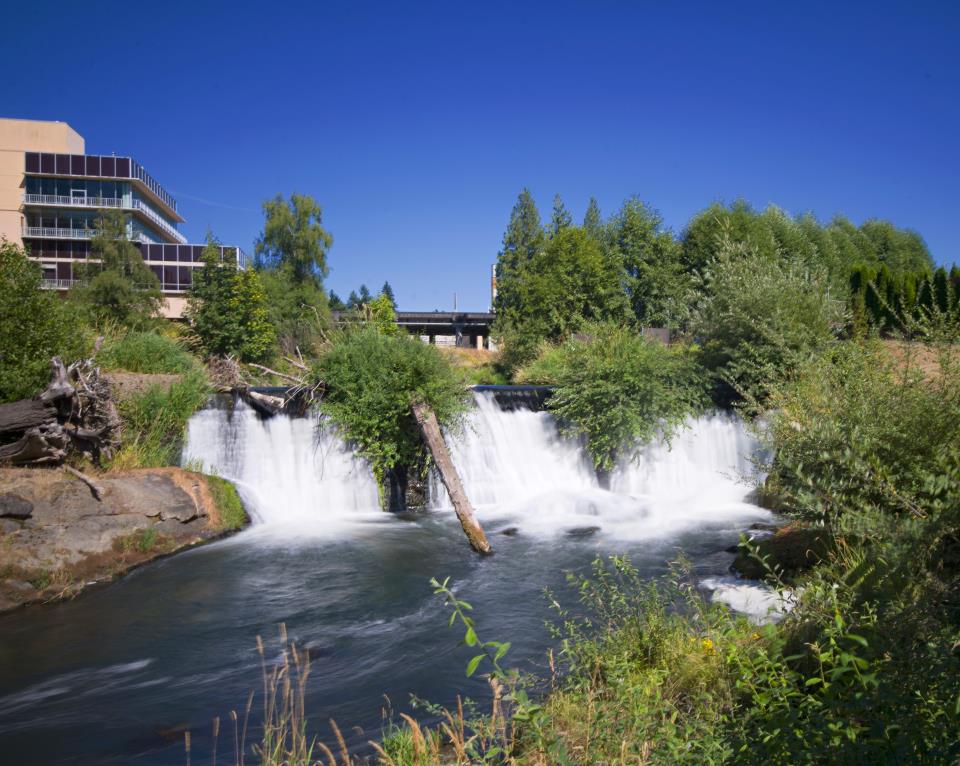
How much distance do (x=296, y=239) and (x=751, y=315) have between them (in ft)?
114

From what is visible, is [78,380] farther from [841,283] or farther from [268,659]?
[841,283]

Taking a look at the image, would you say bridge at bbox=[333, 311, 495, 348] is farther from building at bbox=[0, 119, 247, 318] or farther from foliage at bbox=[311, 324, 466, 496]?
foliage at bbox=[311, 324, 466, 496]

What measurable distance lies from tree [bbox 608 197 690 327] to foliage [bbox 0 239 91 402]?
27102 millimetres

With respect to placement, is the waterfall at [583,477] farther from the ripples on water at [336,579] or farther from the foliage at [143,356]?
the foliage at [143,356]

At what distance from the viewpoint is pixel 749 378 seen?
17.1 meters

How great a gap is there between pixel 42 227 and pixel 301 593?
2218 inches

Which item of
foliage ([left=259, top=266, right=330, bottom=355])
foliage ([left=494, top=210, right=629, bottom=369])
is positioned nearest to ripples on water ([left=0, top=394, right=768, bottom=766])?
foliage ([left=259, top=266, right=330, bottom=355])

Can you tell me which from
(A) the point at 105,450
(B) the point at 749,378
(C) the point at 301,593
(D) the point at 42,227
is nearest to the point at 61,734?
(C) the point at 301,593

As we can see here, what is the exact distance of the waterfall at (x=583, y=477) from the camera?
1376cm

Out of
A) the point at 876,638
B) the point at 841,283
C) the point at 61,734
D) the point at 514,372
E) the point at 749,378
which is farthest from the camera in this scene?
the point at 841,283

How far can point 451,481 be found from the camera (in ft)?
37.5

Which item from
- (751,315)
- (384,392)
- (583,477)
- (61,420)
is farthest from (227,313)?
(751,315)

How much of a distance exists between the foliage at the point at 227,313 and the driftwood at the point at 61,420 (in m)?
12.6

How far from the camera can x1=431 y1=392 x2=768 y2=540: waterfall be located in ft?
45.1
